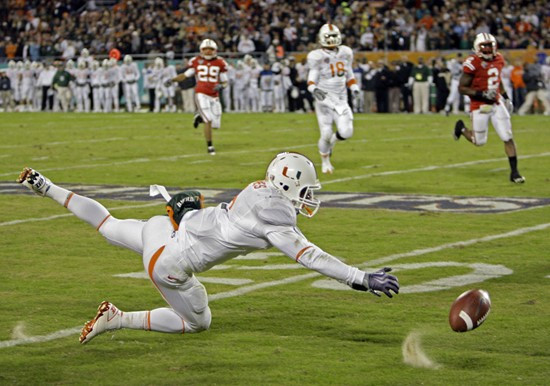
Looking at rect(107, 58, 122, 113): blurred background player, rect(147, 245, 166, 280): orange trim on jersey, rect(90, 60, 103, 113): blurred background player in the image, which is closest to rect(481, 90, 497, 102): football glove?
rect(147, 245, 166, 280): orange trim on jersey

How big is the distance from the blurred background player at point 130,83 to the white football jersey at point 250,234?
27.5 m

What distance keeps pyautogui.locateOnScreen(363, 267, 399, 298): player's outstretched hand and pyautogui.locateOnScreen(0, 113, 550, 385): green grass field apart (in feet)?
1.34

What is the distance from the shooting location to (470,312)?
5.57 metres

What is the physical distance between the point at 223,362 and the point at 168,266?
1.75 feet

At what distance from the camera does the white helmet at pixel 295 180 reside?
550cm

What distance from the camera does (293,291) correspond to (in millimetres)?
7246

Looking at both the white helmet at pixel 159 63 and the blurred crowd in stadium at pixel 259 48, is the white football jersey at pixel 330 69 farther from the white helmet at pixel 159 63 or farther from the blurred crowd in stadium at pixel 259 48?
the white helmet at pixel 159 63

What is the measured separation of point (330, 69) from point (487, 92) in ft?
8.01

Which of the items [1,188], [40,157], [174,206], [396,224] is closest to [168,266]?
[174,206]

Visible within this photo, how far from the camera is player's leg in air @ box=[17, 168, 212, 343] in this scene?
558 cm

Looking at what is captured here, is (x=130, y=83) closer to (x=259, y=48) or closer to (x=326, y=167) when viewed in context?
(x=259, y=48)

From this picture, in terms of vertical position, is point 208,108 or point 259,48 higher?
point 259,48

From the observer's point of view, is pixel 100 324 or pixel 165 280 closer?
pixel 165 280

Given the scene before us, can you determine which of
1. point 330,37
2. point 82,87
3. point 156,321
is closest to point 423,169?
point 330,37
